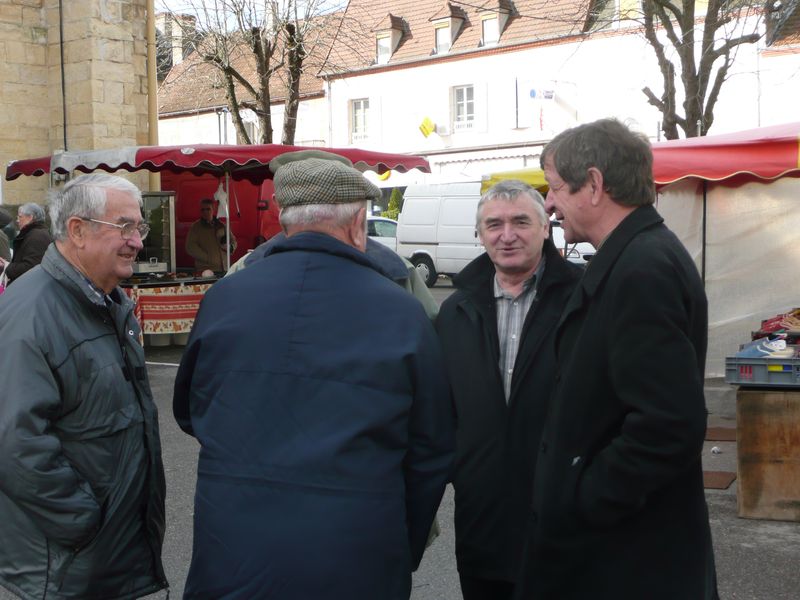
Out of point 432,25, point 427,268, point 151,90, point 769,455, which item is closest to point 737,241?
point 769,455

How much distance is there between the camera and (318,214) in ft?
7.29

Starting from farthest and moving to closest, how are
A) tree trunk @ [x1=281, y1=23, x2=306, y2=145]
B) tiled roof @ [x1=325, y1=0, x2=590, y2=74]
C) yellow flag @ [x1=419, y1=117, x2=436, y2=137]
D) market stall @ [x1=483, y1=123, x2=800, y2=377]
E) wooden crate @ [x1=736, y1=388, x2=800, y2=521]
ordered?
1. yellow flag @ [x1=419, y1=117, x2=436, y2=137]
2. tiled roof @ [x1=325, y1=0, x2=590, y2=74]
3. tree trunk @ [x1=281, y1=23, x2=306, y2=145]
4. market stall @ [x1=483, y1=123, x2=800, y2=377]
5. wooden crate @ [x1=736, y1=388, x2=800, y2=521]

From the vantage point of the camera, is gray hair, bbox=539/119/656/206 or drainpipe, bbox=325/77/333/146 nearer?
gray hair, bbox=539/119/656/206

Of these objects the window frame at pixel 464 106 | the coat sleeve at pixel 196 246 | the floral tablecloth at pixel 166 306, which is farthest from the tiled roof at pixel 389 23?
the floral tablecloth at pixel 166 306

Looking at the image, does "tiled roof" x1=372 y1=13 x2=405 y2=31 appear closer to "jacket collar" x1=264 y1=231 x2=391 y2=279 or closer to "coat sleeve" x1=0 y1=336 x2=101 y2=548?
"coat sleeve" x1=0 y1=336 x2=101 y2=548

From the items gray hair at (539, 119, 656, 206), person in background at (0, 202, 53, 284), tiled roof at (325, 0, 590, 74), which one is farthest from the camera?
tiled roof at (325, 0, 590, 74)

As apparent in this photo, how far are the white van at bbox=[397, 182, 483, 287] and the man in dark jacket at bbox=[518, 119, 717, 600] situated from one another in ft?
64.9

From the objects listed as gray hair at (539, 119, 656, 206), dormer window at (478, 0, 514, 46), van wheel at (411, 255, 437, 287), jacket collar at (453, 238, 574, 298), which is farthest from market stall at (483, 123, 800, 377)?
dormer window at (478, 0, 514, 46)

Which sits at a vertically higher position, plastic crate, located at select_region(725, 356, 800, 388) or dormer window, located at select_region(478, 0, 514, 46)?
dormer window, located at select_region(478, 0, 514, 46)

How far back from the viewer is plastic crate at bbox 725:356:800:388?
18.5 ft

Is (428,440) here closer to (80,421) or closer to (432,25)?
(80,421)

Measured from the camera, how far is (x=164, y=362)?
11797mm

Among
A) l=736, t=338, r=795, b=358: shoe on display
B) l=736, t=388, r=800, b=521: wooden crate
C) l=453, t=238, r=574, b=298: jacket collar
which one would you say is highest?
l=453, t=238, r=574, b=298: jacket collar

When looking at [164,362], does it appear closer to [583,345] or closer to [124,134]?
[124,134]
